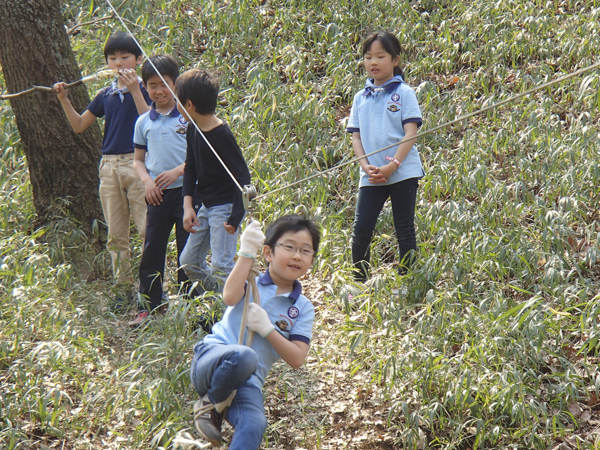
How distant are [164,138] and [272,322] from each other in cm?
160

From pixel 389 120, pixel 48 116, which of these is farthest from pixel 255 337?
pixel 48 116

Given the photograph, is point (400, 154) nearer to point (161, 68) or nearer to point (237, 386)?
point (161, 68)

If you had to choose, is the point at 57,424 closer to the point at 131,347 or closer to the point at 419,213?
the point at 131,347

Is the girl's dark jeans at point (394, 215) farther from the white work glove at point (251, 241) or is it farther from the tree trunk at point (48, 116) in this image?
the tree trunk at point (48, 116)

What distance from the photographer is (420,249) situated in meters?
3.88

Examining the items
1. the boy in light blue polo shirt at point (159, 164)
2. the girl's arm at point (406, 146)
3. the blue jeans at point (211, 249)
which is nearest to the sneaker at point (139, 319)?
the boy in light blue polo shirt at point (159, 164)

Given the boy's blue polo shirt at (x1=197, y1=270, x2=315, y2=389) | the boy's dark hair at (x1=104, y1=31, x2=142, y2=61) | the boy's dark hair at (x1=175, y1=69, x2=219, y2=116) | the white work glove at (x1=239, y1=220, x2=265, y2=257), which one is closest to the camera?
the white work glove at (x1=239, y1=220, x2=265, y2=257)

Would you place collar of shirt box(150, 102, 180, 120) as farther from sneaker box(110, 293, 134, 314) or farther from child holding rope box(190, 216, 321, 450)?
child holding rope box(190, 216, 321, 450)

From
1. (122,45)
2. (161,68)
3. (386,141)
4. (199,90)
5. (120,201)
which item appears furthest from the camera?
(120,201)

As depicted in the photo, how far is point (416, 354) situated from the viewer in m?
2.98

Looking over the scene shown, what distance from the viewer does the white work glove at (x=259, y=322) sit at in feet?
7.25

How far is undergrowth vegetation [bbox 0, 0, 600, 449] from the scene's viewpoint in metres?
2.82

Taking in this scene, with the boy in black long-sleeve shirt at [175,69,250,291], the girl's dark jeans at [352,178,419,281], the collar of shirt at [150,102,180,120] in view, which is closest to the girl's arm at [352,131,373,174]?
the girl's dark jeans at [352,178,419,281]

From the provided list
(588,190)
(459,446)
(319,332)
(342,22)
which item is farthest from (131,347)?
(342,22)
